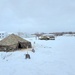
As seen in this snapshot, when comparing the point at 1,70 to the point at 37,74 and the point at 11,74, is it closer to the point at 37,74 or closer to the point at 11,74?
the point at 11,74

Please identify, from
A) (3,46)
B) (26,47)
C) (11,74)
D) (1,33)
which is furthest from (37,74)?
(1,33)

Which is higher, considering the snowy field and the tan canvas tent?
the tan canvas tent

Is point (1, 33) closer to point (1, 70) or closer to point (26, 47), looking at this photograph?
point (26, 47)

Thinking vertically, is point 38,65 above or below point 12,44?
below

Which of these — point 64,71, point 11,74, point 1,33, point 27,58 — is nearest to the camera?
point 11,74

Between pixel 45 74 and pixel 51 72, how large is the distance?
545 mm

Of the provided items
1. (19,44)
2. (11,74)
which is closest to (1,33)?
(19,44)

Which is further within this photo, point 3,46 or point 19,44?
point 19,44

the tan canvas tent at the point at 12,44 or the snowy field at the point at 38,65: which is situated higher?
the tan canvas tent at the point at 12,44

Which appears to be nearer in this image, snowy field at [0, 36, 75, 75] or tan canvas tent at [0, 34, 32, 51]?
snowy field at [0, 36, 75, 75]

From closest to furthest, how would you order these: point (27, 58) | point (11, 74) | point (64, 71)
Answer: point (11, 74) → point (64, 71) → point (27, 58)

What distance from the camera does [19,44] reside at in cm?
2167

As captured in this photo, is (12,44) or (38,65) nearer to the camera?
(38,65)

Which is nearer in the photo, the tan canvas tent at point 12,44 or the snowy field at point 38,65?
the snowy field at point 38,65
